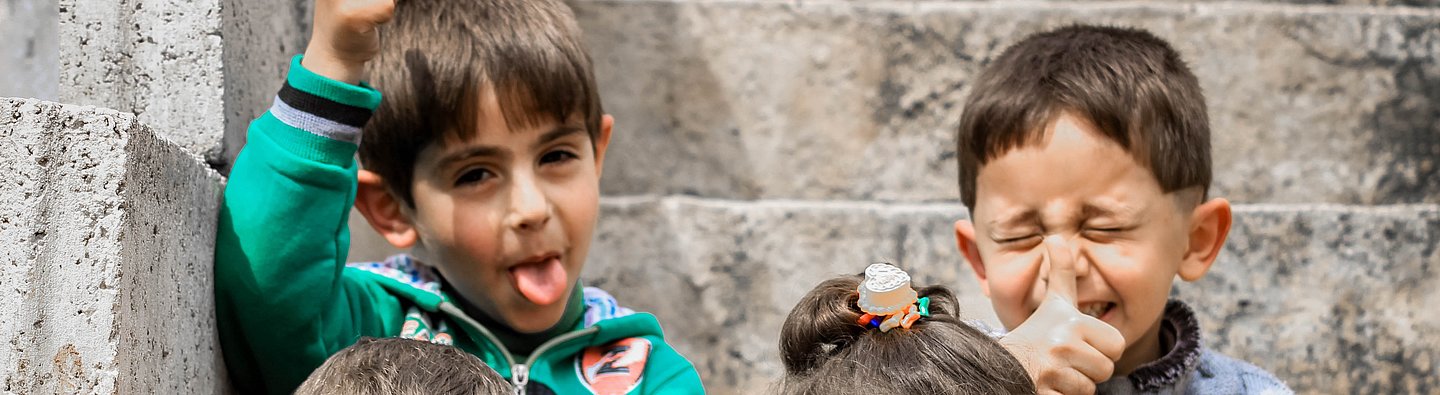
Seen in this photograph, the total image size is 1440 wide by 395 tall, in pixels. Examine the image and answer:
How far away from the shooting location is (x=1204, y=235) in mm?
2107

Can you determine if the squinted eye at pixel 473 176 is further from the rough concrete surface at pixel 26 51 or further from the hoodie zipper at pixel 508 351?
the rough concrete surface at pixel 26 51

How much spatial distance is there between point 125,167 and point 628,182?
1504 millimetres

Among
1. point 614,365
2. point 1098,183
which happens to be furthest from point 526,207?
point 1098,183

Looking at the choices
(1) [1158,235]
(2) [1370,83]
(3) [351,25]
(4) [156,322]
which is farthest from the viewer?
(2) [1370,83]

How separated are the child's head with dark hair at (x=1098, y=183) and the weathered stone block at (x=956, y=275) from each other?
1.88 feet

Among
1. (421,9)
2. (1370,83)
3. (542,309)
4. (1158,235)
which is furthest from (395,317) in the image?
(1370,83)

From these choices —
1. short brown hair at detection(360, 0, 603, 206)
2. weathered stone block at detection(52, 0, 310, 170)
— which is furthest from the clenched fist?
short brown hair at detection(360, 0, 603, 206)

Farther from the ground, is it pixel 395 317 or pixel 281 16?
pixel 281 16

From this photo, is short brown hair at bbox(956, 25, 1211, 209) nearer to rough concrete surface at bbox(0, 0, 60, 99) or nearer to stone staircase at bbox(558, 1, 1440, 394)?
stone staircase at bbox(558, 1, 1440, 394)

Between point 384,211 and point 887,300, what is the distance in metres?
0.89

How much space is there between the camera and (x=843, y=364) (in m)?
1.51

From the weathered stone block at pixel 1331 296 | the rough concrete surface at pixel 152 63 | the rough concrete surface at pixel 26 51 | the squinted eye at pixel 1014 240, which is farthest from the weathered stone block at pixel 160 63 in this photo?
the weathered stone block at pixel 1331 296

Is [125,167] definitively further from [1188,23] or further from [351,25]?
[1188,23]

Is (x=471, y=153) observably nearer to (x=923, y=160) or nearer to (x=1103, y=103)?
(x=1103, y=103)
